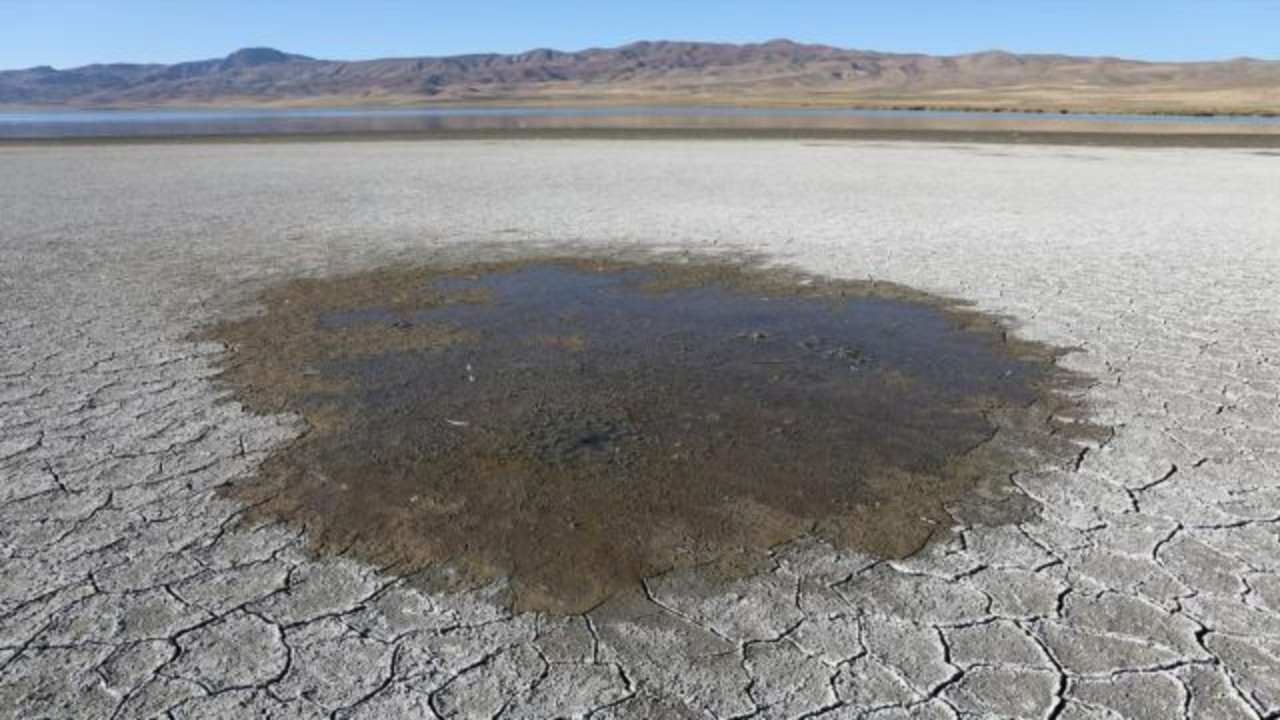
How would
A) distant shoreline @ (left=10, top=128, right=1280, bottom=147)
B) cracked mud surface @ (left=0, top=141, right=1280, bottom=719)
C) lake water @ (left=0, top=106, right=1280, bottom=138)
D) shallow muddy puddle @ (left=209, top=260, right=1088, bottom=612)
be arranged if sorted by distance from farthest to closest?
lake water @ (left=0, top=106, right=1280, bottom=138) < distant shoreline @ (left=10, top=128, right=1280, bottom=147) < shallow muddy puddle @ (left=209, top=260, right=1088, bottom=612) < cracked mud surface @ (left=0, top=141, right=1280, bottom=719)

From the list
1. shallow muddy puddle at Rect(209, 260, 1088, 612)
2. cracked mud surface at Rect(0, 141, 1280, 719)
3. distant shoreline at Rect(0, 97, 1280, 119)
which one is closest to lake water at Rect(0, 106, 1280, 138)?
distant shoreline at Rect(0, 97, 1280, 119)

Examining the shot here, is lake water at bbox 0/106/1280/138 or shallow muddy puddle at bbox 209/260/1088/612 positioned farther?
lake water at bbox 0/106/1280/138

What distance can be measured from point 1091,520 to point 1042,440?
0.91m

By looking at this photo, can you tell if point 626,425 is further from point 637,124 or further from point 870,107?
point 870,107

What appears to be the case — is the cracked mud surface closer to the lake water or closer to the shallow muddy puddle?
the shallow muddy puddle


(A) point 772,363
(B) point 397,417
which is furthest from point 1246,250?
(B) point 397,417

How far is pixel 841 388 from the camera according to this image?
220 inches

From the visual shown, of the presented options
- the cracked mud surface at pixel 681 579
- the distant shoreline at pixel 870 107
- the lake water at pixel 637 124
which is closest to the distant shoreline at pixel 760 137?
the lake water at pixel 637 124

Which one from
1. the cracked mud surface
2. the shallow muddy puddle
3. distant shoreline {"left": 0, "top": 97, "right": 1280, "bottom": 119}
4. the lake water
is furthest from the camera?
distant shoreline {"left": 0, "top": 97, "right": 1280, "bottom": 119}

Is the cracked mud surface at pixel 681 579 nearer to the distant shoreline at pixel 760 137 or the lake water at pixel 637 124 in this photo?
the distant shoreline at pixel 760 137

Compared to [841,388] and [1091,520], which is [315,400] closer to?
[841,388]

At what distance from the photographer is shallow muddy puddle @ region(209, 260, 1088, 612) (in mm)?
3787

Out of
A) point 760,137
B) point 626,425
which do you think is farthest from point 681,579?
point 760,137

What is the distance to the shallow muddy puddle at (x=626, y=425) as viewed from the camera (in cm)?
379
